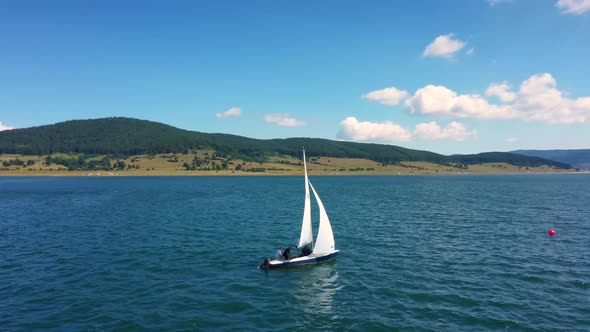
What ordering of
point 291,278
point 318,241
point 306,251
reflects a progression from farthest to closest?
point 318,241 → point 306,251 → point 291,278

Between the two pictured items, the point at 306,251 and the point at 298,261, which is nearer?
the point at 298,261

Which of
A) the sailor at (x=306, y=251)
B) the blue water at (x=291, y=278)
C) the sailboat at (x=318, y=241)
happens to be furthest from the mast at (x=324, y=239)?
the blue water at (x=291, y=278)

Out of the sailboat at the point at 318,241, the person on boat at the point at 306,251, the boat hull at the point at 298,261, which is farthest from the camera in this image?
the person on boat at the point at 306,251

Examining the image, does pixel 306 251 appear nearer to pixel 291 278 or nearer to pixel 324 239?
pixel 324 239

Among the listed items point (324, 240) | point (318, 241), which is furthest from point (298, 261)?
point (324, 240)

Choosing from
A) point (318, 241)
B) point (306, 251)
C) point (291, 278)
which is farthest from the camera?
point (318, 241)

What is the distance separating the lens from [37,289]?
33.5m

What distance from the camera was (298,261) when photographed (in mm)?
41125

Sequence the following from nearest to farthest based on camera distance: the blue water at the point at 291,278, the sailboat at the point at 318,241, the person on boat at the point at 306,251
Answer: the blue water at the point at 291,278 → the sailboat at the point at 318,241 → the person on boat at the point at 306,251

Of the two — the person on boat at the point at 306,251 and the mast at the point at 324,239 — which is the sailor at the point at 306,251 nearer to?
the person on boat at the point at 306,251

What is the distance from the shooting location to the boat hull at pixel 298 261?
3988 centimetres

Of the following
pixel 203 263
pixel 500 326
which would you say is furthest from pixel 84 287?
pixel 500 326

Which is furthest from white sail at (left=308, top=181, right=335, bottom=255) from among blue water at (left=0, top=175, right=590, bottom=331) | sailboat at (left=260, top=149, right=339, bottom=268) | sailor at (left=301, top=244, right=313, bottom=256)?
blue water at (left=0, top=175, right=590, bottom=331)

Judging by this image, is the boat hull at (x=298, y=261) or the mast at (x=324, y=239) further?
the mast at (x=324, y=239)
